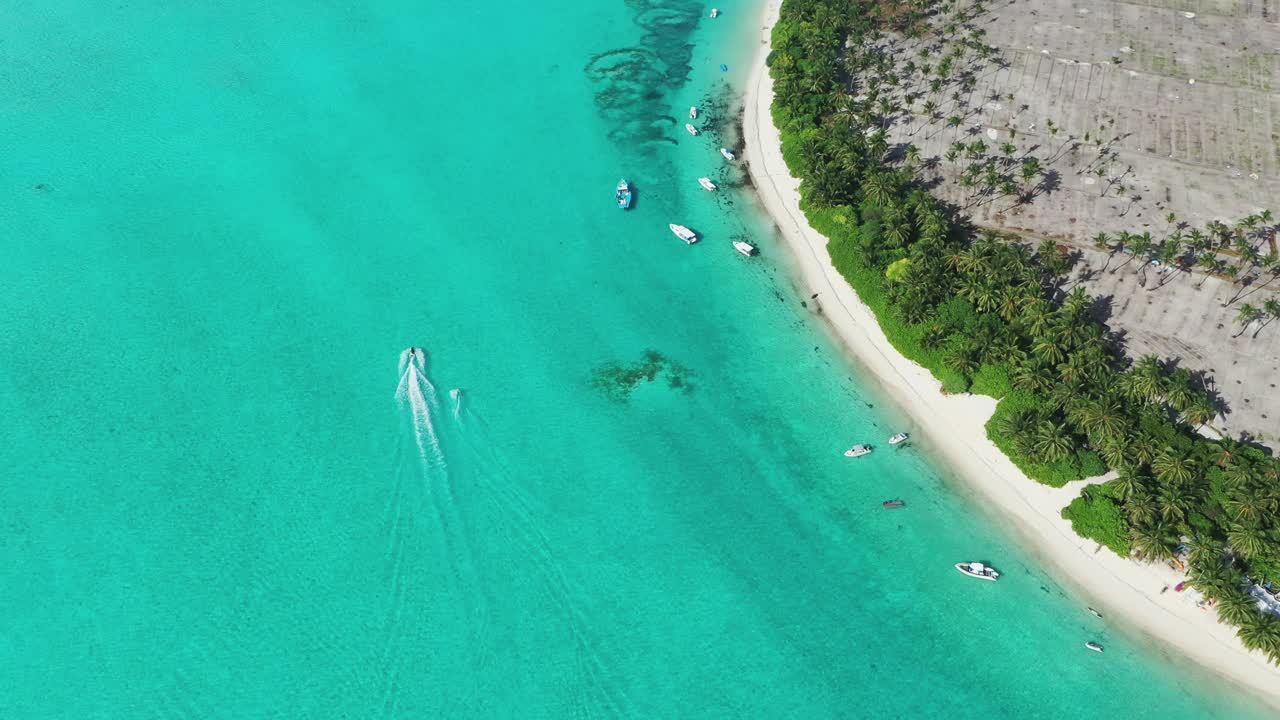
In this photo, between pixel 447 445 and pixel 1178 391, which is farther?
pixel 447 445

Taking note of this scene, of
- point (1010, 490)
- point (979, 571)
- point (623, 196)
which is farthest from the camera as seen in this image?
point (623, 196)

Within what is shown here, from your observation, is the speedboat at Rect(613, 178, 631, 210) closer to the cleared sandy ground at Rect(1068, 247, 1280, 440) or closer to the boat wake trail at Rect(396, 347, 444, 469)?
the boat wake trail at Rect(396, 347, 444, 469)

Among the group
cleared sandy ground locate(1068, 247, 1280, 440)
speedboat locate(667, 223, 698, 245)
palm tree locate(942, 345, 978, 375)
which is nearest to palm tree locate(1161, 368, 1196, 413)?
cleared sandy ground locate(1068, 247, 1280, 440)

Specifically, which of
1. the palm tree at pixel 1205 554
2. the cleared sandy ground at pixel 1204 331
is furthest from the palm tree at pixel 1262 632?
the cleared sandy ground at pixel 1204 331

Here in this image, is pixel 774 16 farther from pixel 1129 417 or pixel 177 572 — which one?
pixel 177 572

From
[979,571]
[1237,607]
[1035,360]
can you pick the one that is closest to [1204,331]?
[1035,360]

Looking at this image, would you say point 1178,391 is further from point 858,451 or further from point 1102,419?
point 858,451

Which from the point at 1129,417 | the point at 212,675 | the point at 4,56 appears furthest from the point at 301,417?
the point at 4,56
